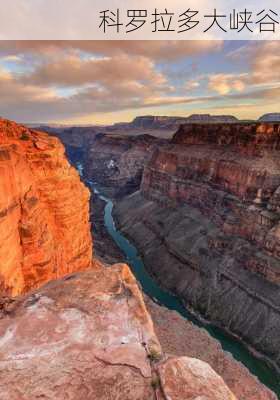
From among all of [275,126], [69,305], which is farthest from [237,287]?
[69,305]

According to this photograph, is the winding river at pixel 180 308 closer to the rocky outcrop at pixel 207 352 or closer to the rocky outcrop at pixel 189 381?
the rocky outcrop at pixel 207 352

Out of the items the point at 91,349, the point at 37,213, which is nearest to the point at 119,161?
the point at 37,213

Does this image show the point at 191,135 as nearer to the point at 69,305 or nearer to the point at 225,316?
the point at 225,316

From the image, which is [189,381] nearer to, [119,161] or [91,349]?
[91,349]

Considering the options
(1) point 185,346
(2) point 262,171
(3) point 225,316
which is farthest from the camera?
(2) point 262,171

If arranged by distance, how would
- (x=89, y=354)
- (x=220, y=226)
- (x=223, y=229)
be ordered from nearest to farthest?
(x=89, y=354) → (x=223, y=229) → (x=220, y=226)

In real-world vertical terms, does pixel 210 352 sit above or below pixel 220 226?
below

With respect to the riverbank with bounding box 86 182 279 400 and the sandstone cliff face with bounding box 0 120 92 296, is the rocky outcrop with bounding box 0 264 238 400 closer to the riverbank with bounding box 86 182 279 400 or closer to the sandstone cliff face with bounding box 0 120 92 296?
the sandstone cliff face with bounding box 0 120 92 296
